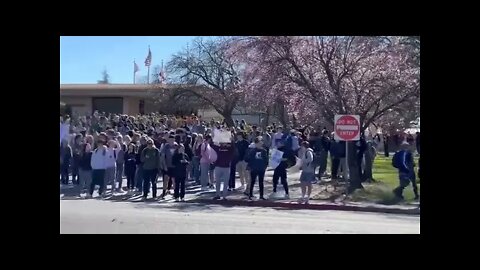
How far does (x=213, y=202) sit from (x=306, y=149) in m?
2.52

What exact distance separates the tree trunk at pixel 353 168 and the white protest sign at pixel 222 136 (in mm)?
3187

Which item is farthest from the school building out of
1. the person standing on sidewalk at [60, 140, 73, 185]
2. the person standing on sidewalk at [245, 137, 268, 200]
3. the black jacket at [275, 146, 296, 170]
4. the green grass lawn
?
the green grass lawn

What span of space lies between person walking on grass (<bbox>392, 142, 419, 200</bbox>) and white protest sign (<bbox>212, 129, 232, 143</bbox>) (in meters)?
4.24

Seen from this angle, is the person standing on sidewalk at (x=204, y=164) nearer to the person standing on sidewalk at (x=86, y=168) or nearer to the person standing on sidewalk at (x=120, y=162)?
the person standing on sidewalk at (x=120, y=162)

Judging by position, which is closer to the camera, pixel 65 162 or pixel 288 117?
pixel 65 162

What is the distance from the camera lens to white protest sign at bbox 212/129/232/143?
51.2 feet

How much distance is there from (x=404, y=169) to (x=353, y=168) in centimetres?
178

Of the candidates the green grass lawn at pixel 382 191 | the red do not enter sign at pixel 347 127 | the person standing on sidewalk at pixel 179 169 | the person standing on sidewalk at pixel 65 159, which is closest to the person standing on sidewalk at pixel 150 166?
the person standing on sidewalk at pixel 179 169

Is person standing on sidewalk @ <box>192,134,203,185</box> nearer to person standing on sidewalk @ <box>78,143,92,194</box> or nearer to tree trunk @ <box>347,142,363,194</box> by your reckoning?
person standing on sidewalk @ <box>78,143,92,194</box>

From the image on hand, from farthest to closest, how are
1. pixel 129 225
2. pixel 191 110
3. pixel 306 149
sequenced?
1. pixel 191 110
2. pixel 306 149
3. pixel 129 225
